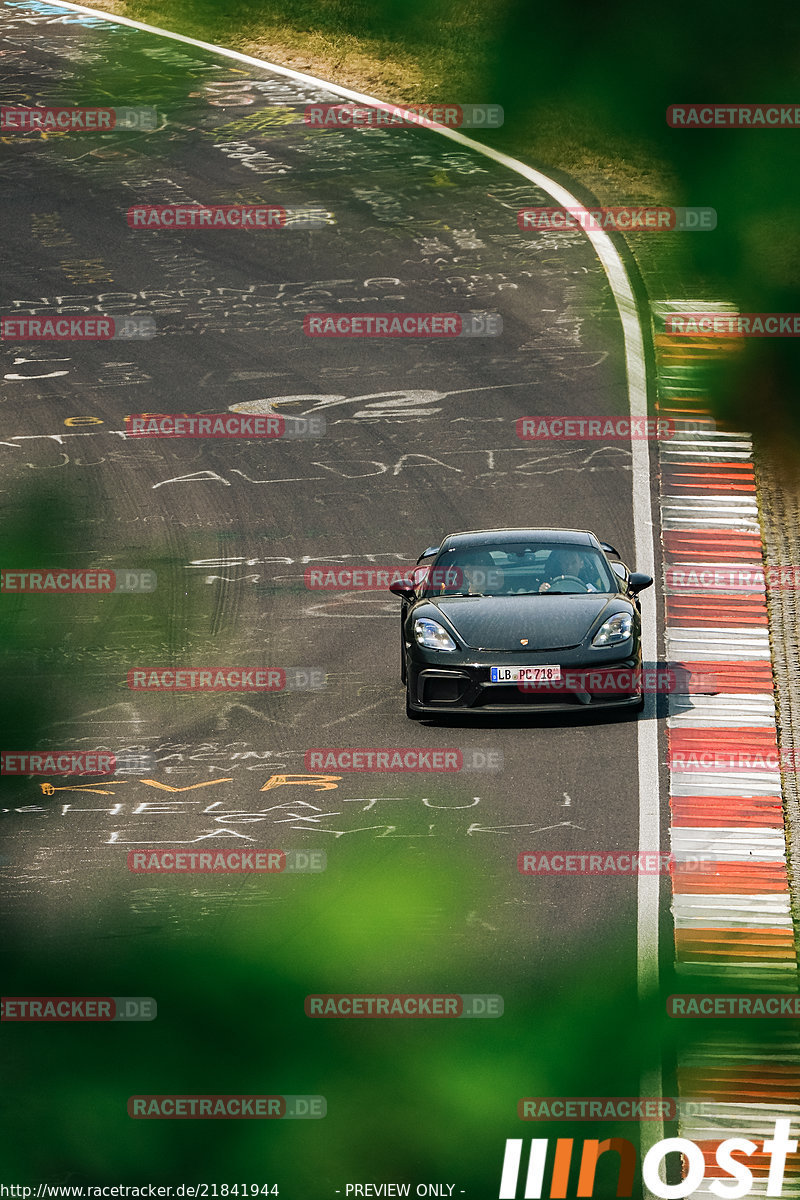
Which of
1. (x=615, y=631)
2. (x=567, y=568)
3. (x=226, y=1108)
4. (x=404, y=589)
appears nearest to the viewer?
(x=226, y=1108)

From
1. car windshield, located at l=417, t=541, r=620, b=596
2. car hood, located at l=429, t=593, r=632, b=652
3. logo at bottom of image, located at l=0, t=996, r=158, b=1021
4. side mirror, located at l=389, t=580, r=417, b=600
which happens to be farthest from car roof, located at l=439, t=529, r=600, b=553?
logo at bottom of image, located at l=0, t=996, r=158, b=1021

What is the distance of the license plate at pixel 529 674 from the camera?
11.6m

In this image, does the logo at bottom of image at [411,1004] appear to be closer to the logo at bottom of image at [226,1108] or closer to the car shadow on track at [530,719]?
the logo at bottom of image at [226,1108]

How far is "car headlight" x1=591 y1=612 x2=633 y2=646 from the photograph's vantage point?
11812mm

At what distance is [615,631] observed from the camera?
39.1ft

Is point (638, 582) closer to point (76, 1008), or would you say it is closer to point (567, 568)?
point (567, 568)

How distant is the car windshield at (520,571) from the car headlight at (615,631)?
2.14 feet

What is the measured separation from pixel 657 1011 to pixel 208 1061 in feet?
9.44

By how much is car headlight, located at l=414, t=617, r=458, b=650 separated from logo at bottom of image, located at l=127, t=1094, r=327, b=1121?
727 cm

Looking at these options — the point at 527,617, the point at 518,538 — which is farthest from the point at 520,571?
the point at 527,617

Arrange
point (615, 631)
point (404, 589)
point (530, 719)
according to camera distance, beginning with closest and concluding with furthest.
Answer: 1. point (615, 631)
2. point (530, 719)
3. point (404, 589)

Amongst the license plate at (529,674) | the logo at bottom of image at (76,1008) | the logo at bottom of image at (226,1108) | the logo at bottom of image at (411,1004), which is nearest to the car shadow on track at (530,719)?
the license plate at (529,674)

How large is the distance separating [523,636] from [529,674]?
0.37 m

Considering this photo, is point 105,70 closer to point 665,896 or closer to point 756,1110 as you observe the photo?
point 665,896
